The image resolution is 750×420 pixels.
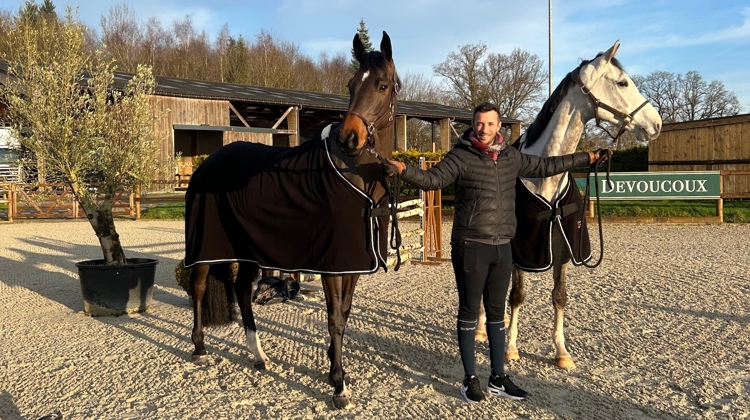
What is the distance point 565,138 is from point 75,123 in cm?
526

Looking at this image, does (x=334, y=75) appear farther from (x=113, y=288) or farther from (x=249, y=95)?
(x=113, y=288)

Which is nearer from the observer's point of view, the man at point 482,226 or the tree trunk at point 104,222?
the man at point 482,226

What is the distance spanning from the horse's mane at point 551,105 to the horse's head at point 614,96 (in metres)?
0.06

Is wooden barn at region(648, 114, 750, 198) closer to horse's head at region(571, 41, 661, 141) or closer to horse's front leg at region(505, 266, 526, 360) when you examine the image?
horse's head at region(571, 41, 661, 141)

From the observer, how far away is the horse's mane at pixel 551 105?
4.00 meters

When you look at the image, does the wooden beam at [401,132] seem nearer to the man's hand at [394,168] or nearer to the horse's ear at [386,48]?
the horse's ear at [386,48]

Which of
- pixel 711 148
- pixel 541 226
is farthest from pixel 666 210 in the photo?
pixel 541 226

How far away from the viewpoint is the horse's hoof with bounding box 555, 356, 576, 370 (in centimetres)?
396

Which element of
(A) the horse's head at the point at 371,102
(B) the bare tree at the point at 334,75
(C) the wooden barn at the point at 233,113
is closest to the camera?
(A) the horse's head at the point at 371,102

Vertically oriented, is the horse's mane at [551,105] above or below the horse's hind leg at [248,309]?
above

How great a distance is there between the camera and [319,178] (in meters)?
3.45

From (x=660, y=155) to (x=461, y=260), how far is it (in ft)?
63.1

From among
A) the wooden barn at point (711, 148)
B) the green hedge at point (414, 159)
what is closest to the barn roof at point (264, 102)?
the green hedge at point (414, 159)

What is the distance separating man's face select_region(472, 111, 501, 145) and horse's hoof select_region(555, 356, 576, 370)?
1754 millimetres
